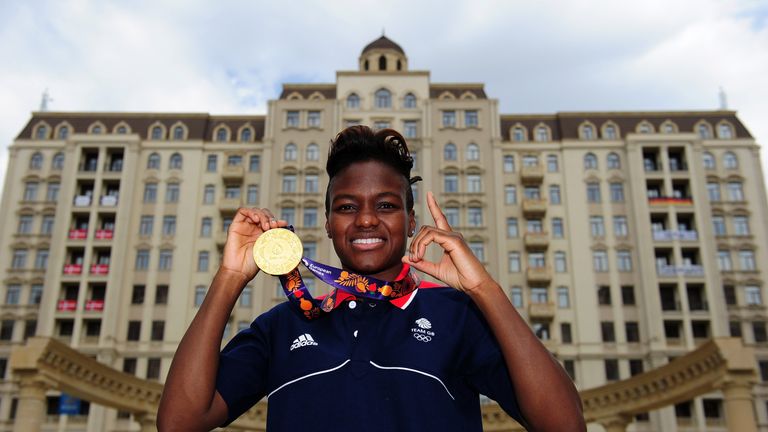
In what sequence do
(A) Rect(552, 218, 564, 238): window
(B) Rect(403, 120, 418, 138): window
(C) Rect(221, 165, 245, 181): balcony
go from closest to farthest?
(A) Rect(552, 218, 564, 238): window → (C) Rect(221, 165, 245, 181): balcony → (B) Rect(403, 120, 418, 138): window

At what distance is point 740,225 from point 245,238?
53019 millimetres

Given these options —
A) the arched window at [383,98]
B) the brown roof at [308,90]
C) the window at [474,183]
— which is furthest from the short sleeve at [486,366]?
the brown roof at [308,90]

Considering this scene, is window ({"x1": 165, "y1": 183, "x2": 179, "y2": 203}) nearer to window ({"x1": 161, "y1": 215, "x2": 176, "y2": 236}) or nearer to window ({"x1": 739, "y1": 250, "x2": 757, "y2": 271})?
window ({"x1": 161, "y1": 215, "x2": 176, "y2": 236})

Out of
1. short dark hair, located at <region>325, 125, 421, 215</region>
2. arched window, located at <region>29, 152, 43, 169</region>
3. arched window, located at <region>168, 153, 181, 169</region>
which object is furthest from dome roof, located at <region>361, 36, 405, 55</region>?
short dark hair, located at <region>325, 125, 421, 215</region>

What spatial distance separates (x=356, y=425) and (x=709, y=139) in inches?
2177

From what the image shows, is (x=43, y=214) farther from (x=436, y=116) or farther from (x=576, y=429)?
(x=576, y=429)

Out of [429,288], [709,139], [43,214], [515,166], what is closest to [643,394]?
[429,288]

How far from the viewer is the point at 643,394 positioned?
19.7 meters

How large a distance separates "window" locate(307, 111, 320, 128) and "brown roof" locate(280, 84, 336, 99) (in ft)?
7.63

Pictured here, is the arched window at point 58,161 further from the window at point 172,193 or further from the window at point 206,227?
the window at point 206,227

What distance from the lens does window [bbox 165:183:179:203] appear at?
48781mm

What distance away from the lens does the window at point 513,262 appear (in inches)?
1834

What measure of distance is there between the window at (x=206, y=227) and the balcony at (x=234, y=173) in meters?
3.55

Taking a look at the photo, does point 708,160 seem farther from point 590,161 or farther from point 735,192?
point 590,161
